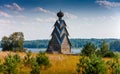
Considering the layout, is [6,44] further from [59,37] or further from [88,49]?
[88,49]

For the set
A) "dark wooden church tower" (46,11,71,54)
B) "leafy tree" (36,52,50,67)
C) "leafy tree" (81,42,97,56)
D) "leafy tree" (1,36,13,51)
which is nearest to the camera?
"leafy tree" (36,52,50,67)

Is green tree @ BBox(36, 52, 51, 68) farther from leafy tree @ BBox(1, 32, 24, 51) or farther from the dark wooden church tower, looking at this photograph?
leafy tree @ BBox(1, 32, 24, 51)

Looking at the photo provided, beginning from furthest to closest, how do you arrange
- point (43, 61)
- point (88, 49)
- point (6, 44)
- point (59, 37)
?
point (6, 44)
point (59, 37)
point (88, 49)
point (43, 61)

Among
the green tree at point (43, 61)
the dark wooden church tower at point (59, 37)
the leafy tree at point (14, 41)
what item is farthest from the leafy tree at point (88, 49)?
the leafy tree at point (14, 41)

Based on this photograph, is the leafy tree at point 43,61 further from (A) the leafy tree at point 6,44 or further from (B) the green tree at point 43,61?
(A) the leafy tree at point 6,44

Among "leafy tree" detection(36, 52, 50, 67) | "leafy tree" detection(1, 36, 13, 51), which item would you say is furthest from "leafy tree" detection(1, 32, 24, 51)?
"leafy tree" detection(36, 52, 50, 67)

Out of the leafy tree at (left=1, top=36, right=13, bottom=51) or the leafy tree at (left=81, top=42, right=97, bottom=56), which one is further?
the leafy tree at (left=1, top=36, right=13, bottom=51)

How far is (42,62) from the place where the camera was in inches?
1545

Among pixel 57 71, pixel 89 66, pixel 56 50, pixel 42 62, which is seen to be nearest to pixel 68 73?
pixel 57 71

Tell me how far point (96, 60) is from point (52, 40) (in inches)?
2163

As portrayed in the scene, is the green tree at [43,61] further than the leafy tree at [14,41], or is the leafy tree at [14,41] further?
the leafy tree at [14,41]

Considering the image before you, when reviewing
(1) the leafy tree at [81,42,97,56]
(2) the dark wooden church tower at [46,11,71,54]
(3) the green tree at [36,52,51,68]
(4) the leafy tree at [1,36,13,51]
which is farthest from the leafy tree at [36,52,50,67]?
(4) the leafy tree at [1,36,13,51]

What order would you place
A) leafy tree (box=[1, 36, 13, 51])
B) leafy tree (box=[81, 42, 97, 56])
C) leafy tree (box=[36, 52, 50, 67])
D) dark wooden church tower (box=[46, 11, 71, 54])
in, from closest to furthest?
leafy tree (box=[36, 52, 50, 67]) → leafy tree (box=[81, 42, 97, 56]) → dark wooden church tower (box=[46, 11, 71, 54]) → leafy tree (box=[1, 36, 13, 51])

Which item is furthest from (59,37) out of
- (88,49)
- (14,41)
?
(88,49)
